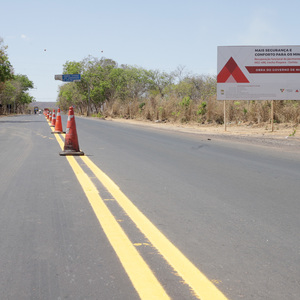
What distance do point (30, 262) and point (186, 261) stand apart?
1.08m

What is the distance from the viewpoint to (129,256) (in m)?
3.23

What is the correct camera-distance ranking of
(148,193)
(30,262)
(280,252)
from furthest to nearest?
(148,193)
(280,252)
(30,262)

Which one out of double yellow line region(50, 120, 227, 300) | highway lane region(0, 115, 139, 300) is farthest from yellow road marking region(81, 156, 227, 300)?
highway lane region(0, 115, 139, 300)

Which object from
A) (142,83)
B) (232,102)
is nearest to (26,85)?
(142,83)

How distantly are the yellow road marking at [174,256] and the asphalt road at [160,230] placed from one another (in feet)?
0.16

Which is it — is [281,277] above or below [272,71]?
below

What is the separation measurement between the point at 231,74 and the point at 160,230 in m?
17.9

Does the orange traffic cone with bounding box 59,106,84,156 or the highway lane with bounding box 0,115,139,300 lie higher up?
the orange traffic cone with bounding box 59,106,84,156

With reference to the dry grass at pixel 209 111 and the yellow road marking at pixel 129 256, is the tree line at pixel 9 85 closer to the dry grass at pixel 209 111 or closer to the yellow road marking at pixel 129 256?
the dry grass at pixel 209 111

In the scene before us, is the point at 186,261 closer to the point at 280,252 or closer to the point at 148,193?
the point at 280,252

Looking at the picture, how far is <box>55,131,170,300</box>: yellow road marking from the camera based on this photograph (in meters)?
2.63

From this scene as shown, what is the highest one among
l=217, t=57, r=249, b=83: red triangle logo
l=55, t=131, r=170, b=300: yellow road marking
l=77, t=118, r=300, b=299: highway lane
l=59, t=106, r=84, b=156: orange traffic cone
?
l=217, t=57, r=249, b=83: red triangle logo

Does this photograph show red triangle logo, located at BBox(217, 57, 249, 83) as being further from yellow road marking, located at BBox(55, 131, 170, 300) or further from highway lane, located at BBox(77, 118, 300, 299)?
yellow road marking, located at BBox(55, 131, 170, 300)

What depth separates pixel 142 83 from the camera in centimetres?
9219
